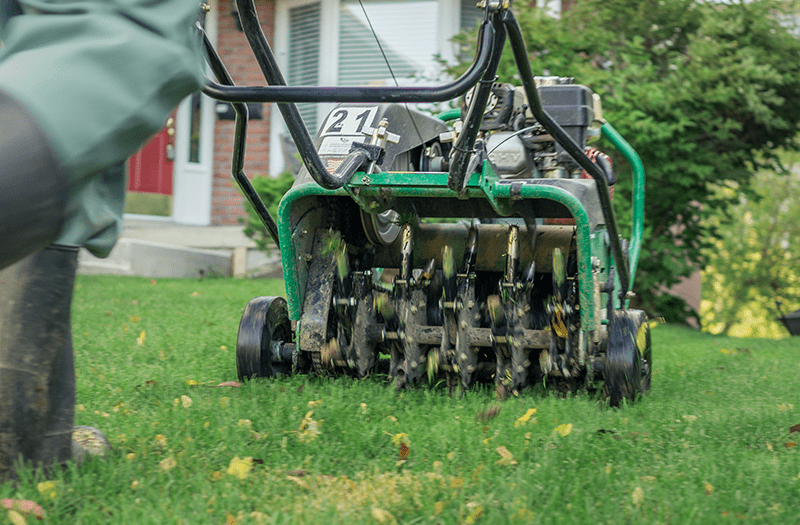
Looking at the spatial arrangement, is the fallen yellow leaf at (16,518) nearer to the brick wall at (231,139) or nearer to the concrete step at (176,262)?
the concrete step at (176,262)

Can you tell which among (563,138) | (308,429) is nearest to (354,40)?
(563,138)

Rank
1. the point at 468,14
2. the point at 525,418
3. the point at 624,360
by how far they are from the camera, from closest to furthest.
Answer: the point at 525,418 → the point at 624,360 → the point at 468,14

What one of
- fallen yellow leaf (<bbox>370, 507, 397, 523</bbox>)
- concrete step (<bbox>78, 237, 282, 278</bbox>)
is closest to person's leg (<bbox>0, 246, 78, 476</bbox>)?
fallen yellow leaf (<bbox>370, 507, 397, 523</bbox>)

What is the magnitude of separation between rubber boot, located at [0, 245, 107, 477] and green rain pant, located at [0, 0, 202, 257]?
1028mm

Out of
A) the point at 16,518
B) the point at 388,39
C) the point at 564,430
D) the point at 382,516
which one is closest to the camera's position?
the point at 16,518

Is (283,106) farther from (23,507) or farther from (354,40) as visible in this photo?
(354,40)

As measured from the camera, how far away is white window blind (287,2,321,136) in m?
11.7

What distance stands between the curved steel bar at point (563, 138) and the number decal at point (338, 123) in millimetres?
903

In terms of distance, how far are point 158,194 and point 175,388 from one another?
9.28 meters

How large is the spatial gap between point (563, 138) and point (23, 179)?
7.16 feet

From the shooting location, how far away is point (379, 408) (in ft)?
9.55

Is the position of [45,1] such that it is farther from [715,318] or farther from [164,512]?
[715,318]

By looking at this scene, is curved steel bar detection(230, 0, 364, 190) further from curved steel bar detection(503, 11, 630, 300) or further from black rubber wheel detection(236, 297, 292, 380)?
black rubber wheel detection(236, 297, 292, 380)

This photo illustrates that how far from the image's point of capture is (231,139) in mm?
11914
